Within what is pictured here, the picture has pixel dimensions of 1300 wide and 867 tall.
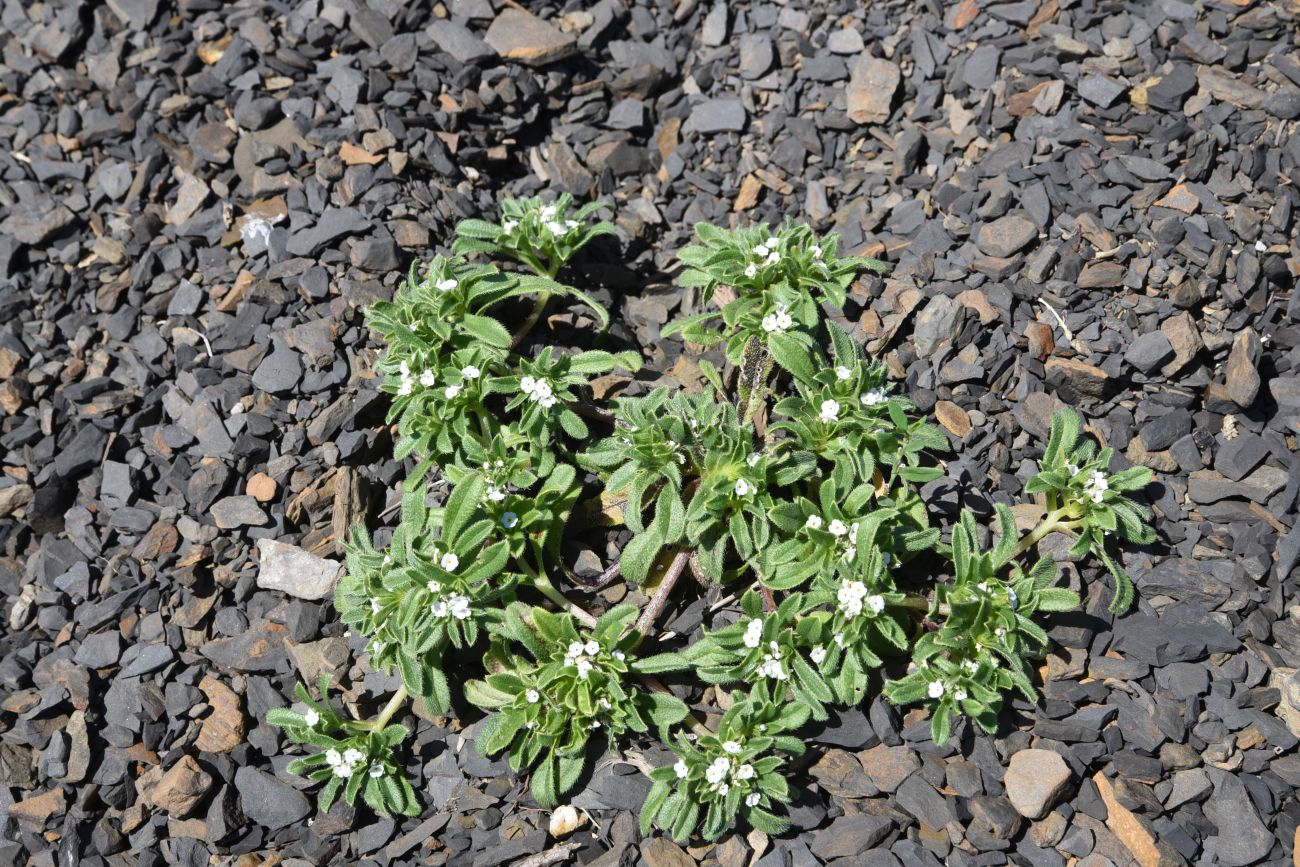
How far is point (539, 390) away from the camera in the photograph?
4.27 meters

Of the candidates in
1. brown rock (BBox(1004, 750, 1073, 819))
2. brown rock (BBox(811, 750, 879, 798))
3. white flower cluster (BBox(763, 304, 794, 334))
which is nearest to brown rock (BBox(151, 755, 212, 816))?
brown rock (BBox(811, 750, 879, 798))

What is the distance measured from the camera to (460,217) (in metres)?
5.60

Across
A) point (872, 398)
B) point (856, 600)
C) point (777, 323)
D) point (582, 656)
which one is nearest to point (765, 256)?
point (777, 323)

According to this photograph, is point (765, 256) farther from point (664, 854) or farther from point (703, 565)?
point (664, 854)

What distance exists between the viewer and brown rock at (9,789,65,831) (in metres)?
4.38

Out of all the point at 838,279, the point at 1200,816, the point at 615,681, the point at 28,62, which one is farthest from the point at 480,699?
the point at 28,62

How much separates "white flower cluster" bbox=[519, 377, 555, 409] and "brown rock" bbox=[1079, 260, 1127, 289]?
2517 mm

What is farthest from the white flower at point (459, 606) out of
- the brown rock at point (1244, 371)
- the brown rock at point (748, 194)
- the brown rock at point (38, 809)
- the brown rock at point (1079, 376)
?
the brown rock at point (1244, 371)

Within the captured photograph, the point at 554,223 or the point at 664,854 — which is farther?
the point at 554,223

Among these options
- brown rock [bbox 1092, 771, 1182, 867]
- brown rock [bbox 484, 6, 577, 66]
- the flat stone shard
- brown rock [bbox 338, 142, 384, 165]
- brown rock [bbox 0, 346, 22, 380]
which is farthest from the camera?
brown rock [bbox 484, 6, 577, 66]

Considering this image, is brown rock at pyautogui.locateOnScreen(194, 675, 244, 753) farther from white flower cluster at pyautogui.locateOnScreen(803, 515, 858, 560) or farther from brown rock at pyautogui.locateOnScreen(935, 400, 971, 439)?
brown rock at pyautogui.locateOnScreen(935, 400, 971, 439)

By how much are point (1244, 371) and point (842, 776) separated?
243 cm

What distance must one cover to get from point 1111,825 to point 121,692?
409 centimetres

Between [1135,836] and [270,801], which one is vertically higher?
[1135,836]
